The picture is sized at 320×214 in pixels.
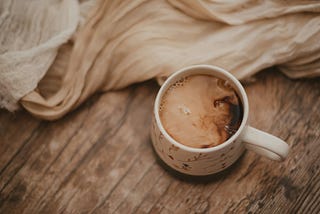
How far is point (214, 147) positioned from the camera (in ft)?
1.90

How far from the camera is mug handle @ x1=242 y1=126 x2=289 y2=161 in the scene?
0.59 meters

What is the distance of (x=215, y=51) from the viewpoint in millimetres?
725

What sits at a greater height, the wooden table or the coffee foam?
the coffee foam

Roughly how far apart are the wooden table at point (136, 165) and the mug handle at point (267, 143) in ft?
0.35

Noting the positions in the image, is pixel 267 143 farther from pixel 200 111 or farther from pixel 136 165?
pixel 136 165

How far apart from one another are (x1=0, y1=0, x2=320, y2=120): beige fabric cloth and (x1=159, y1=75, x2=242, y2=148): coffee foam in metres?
0.07

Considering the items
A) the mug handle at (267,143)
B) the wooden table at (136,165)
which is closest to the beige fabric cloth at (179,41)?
the wooden table at (136,165)

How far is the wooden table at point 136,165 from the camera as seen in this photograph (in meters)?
0.69

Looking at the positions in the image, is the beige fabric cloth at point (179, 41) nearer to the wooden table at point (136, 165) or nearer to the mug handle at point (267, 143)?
the wooden table at point (136, 165)

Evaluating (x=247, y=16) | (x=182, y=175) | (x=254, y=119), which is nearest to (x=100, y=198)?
(x=182, y=175)

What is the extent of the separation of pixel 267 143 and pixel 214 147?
82mm

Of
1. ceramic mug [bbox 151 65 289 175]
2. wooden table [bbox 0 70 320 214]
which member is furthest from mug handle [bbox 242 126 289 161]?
wooden table [bbox 0 70 320 214]

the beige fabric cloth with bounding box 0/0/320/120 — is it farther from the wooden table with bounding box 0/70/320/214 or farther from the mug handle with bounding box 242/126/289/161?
the mug handle with bounding box 242/126/289/161

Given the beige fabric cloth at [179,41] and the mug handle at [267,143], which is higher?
the beige fabric cloth at [179,41]
